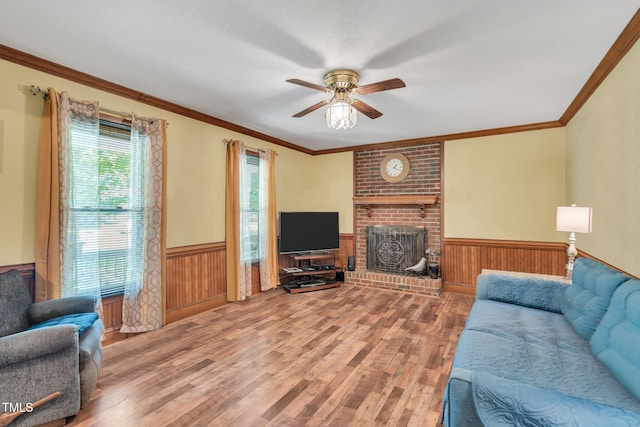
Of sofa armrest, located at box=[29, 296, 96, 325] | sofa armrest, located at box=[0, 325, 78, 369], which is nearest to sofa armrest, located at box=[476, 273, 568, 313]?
sofa armrest, located at box=[0, 325, 78, 369]

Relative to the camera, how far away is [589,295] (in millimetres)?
2109

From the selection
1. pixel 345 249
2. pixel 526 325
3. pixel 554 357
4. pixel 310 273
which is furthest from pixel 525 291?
pixel 345 249

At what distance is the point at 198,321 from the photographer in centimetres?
355

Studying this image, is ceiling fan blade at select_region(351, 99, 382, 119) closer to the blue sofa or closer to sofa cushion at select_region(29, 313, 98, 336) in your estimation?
the blue sofa

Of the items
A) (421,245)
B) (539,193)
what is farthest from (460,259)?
(539,193)

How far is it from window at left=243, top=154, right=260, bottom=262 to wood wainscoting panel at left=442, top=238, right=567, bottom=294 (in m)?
3.06

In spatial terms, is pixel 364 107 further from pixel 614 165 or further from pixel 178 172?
pixel 178 172

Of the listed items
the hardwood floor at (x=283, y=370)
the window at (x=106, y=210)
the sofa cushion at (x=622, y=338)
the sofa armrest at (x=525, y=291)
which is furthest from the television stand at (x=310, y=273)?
the sofa cushion at (x=622, y=338)

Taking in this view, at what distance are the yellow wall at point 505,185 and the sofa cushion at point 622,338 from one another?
283 centimetres

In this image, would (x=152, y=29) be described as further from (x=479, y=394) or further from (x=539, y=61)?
(x=539, y=61)

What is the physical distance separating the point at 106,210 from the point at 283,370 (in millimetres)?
2341

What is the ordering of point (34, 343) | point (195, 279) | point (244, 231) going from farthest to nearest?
point (244, 231) < point (195, 279) < point (34, 343)

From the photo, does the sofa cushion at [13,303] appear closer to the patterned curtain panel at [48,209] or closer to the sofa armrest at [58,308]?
the sofa armrest at [58,308]

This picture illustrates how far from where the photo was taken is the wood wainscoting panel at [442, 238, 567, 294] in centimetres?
418
